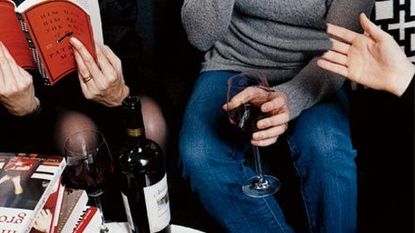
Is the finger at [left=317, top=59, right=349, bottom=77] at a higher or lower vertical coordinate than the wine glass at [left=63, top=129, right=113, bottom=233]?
higher

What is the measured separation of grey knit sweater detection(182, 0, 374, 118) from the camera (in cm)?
150

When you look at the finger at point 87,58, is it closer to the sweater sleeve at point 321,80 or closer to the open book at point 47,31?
the open book at point 47,31

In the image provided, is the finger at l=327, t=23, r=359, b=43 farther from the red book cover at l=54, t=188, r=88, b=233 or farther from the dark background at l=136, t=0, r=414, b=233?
the red book cover at l=54, t=188, r=88, b=233

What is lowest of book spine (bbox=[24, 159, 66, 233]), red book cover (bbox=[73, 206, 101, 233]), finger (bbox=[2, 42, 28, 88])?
red book cover (bbox=[73, 206, 101, 233])

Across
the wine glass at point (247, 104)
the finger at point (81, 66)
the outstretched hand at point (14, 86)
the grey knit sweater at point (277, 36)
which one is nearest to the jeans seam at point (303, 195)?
the grey knit sweater at point (277, 36)

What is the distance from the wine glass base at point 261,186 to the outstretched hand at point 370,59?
33 centimetres

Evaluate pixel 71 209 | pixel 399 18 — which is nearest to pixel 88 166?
pixel 71 209

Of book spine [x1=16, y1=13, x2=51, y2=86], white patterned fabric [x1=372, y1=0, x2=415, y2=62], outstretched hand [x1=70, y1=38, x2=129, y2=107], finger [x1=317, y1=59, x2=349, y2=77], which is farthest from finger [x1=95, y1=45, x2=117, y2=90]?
white patterned fabric [x1=372, y1=0, x2=415, y2=62]

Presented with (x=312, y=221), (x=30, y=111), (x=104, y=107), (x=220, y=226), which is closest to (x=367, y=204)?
(x=312, y=221)

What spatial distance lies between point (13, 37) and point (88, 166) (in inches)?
14.2

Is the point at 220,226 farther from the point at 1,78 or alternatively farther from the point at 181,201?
the point at 1,78

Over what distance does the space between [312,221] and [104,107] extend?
0.60 m

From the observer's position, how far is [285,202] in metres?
1.66

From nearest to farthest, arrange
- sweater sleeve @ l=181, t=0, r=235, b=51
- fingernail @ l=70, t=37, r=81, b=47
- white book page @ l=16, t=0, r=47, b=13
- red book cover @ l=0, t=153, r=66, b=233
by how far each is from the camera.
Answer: red book cover @ l=0, t=153, r=66, b=233, white book page @ l=16, t=0, r=47, b=13, fingernail @ l=70, t=37, r=81, b=47, sweater sleeve @ l=181, t=0, r=235, b=51
